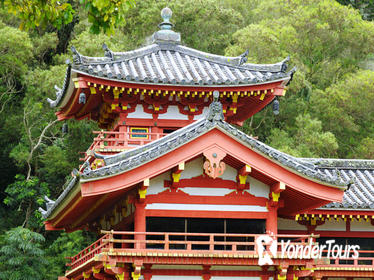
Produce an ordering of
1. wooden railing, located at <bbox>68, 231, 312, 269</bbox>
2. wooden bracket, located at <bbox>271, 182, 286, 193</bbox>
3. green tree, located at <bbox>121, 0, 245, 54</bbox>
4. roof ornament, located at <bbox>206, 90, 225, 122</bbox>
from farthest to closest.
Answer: green tree, located at <bbox>121, 0, 245, 54</bbox> → wooden bracket, located at <bbox>271, 182, 286, 193</bbox> → roof ornament, located at <bbox>206, 90, 225, 122</bbox> → wooden railing, located at <bbox>68, 231, 312, 269</bbox>

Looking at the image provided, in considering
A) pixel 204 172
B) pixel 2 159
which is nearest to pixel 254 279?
pixel 204 172

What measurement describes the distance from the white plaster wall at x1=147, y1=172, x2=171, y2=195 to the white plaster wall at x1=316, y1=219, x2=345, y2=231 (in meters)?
5.50

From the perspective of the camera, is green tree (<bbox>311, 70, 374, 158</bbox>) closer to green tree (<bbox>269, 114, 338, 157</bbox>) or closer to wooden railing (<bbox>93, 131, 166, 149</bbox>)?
green tree (<bbox>269, 114, 338, 157</bbox>)

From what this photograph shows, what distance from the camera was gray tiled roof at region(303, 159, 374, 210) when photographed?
21078 millimetres

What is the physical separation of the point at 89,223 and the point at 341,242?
347 inches

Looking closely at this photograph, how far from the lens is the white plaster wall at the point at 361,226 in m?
22.4

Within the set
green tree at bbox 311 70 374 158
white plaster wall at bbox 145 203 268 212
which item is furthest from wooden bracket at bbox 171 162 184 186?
green tree at bbox 311 70 374 158

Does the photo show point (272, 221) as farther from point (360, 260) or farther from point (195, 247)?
point (360, 260)

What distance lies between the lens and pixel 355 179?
23.7 m

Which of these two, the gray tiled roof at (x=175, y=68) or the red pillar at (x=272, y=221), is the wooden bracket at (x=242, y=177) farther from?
the gray tiled roof at (x=175, y=68)

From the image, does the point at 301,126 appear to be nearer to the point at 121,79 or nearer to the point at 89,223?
the point at 89,223

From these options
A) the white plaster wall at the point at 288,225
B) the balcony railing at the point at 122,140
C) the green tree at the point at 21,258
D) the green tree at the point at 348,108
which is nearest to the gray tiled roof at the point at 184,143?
the balcony railing at the point at 122,140

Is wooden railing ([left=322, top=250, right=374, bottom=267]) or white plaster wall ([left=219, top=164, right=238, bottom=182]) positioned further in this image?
wooden railing ([left=322, top=250, right=374, bottom=267])

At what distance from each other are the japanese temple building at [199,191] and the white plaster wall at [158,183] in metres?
0.03
